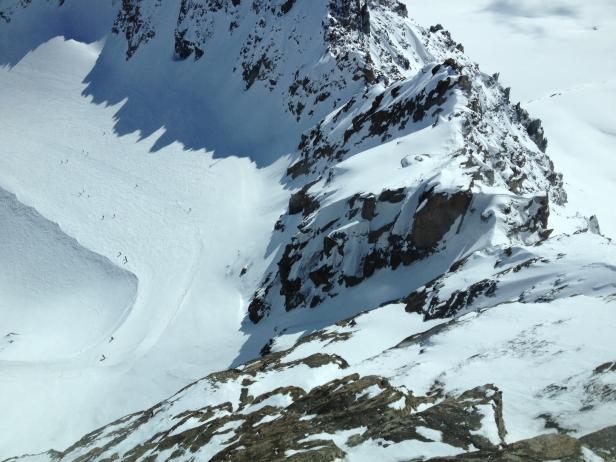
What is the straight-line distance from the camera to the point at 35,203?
50625mm

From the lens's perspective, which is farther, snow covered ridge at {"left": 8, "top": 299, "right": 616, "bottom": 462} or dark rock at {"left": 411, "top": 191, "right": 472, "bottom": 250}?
dark rock at {"left": 411, "top": 191, "right": 472, "bottom": 250}

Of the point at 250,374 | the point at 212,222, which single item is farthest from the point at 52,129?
the point at 250,374

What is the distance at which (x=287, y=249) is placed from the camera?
3716cm

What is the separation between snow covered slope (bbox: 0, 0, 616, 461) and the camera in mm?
15203

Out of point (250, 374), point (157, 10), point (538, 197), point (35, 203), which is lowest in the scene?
point (250, 374)

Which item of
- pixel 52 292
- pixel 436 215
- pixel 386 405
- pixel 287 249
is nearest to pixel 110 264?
pixel 52 292

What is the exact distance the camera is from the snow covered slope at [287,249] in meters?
15.2

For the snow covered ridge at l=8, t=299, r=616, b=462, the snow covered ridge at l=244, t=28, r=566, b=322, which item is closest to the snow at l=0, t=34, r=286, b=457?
the snow covered ridge at l=244, t=28, r=566, b=322

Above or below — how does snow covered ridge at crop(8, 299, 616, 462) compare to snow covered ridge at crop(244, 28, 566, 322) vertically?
below

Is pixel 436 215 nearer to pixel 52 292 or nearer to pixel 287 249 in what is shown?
pixel 287 249

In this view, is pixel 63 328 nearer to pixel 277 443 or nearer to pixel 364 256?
pixel 364 256

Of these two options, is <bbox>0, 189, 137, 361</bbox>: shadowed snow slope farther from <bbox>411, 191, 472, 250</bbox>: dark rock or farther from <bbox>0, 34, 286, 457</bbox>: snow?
<bbox>411, 191, 472, 250</bbox>: dark rock

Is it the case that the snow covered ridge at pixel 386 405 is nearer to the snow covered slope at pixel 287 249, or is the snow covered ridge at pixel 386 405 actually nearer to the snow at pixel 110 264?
the snow covered slope at pixel 287 249

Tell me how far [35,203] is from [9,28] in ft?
161
